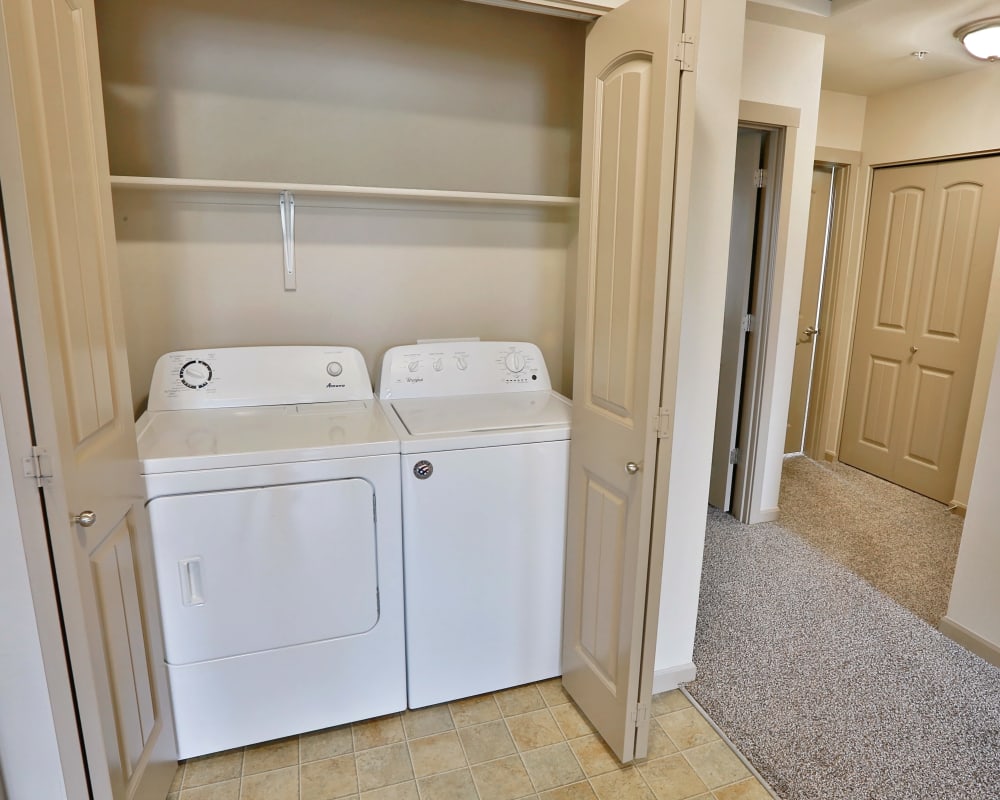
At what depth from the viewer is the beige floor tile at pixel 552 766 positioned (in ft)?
5.56

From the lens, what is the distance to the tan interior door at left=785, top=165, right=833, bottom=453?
3873 millimetres

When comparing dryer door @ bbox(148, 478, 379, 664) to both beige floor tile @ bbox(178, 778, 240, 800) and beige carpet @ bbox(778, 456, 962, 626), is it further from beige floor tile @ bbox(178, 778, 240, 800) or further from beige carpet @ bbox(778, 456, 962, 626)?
beige carpet @ bbox(778, 456, 962, 626)

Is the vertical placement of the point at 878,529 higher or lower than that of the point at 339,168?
lower

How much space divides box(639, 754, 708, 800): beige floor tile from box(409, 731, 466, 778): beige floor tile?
0.51 m

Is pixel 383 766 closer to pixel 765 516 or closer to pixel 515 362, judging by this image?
pixel 515 362

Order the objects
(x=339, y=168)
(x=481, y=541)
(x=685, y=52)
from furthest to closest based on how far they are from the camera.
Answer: (x=339, y=168) → (x=481, y=541) → (x=685, y=52)

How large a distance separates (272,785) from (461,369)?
1.35 meters

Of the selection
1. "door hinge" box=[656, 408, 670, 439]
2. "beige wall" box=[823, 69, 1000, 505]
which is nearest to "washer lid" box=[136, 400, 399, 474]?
"door hinge" box=[656, 408, 670, 439]

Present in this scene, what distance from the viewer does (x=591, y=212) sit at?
5.43 feet

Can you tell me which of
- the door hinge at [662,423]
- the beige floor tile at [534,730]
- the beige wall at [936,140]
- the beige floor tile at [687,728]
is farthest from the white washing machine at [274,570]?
the beige wall at [936,140]

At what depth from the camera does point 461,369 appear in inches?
88.4

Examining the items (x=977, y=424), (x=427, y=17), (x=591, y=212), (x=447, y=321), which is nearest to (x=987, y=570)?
(x=977, y=424)

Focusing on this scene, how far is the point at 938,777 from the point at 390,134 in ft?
8.37

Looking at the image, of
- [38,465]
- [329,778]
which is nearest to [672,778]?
[329,778]
